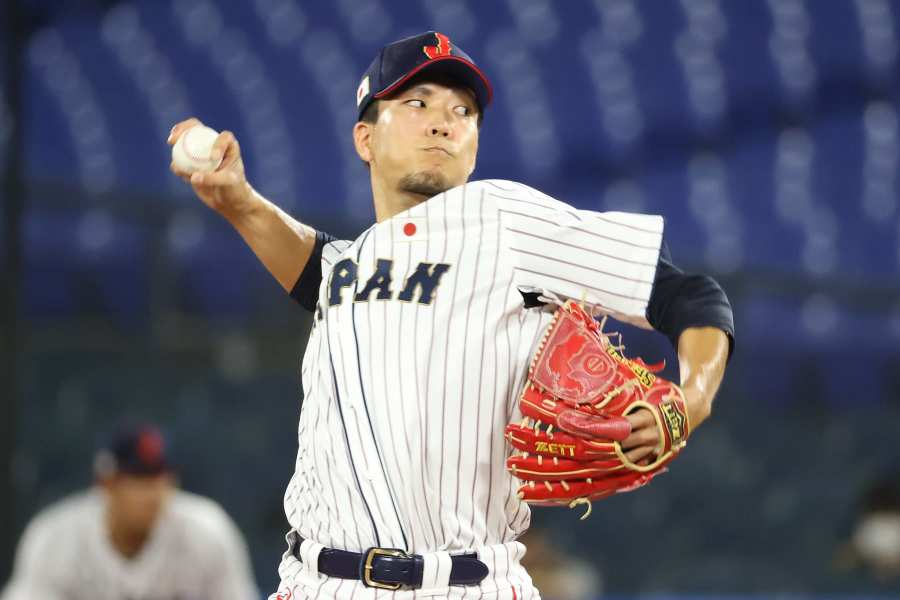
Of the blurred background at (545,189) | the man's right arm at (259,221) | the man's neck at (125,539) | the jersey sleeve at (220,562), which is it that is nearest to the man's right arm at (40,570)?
the man's neck at (125,539)

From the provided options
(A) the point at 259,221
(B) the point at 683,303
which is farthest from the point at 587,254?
(A) the point at 259,221

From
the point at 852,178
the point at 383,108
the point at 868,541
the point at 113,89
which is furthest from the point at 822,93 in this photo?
the point at 383,108

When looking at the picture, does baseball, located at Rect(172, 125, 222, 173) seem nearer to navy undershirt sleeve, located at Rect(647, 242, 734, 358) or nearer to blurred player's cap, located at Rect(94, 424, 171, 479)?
navy undershirt sleeve, located at Rect(647, 242, 734, 358)

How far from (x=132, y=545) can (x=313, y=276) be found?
8.57 ft

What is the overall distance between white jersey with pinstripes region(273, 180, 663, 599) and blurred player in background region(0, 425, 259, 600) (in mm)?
2524

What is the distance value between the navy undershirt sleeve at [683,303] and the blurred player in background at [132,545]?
2.84 m

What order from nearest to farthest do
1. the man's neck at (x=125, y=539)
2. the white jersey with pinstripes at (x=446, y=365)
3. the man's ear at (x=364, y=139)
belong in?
1. the white jersey with pinstripes at (x=446, y=365)
2. the man's ear at (x=364, y=139)
3. the man's neck at (x=125, y=539)

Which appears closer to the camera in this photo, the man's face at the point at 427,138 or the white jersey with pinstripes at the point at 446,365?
the white jersey with pinstripes at the point at 446,365

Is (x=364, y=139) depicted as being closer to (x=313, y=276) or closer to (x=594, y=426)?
(x=313, y=276)

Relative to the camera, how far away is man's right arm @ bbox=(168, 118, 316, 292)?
234cm

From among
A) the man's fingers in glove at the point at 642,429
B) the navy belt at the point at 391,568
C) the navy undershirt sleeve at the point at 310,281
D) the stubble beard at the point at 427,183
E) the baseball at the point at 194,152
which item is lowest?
the navy belt at the point at 391,568

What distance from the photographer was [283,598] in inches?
84.4

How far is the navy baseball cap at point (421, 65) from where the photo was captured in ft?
7.46

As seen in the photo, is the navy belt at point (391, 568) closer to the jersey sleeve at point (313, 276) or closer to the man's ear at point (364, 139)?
the jersey sleeve at point (313, 276)
